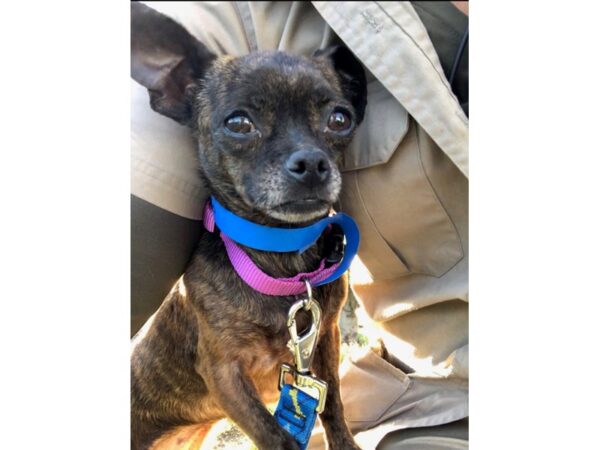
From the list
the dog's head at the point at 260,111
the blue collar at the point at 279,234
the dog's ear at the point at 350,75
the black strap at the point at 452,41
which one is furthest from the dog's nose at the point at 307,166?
the black strap at the point at 452,41

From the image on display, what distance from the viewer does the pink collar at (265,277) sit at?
180cm

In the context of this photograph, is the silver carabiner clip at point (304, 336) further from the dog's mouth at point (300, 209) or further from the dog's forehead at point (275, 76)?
the dog's forehead at point (275, 76)

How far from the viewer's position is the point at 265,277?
1810mm

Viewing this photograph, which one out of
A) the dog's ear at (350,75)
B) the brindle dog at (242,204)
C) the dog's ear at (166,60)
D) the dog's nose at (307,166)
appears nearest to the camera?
the dog's nose at (307,166)

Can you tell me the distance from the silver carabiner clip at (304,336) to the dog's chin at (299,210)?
19 cm

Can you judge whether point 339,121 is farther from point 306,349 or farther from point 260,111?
point 306,349

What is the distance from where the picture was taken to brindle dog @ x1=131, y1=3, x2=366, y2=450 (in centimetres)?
173

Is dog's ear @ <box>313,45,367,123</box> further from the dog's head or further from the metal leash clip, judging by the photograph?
the metal leash clip

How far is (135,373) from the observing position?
2.08m

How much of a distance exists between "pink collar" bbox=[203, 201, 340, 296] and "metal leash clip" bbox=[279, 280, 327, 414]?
44 millimetres

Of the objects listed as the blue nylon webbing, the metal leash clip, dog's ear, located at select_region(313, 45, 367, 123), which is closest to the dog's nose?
the metal leash clip

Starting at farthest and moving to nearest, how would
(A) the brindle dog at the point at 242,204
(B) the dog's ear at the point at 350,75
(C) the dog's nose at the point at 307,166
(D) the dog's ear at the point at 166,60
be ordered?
(B) the dog's ear at the point at 350,75, (D) the dog's ear at the point at 166,60, (A) the brindle dog at the point at 242,204, (C) the dog's nose at the point at 307,166
